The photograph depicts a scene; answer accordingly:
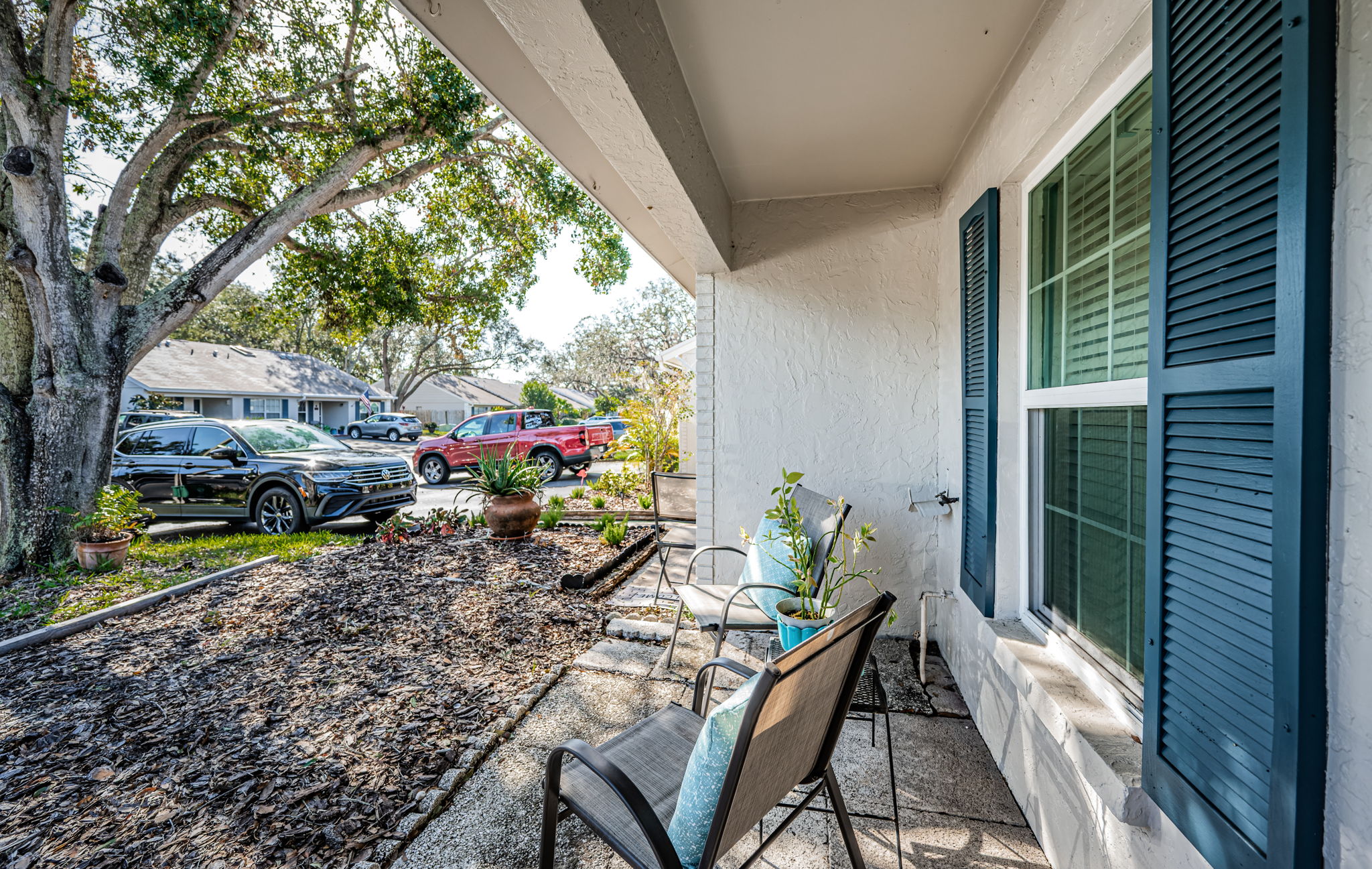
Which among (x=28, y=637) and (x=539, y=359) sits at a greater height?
(x=539, y=359)

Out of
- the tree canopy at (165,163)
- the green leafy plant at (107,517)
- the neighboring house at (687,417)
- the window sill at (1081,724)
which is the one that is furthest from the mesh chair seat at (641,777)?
the green leafy plant at (107,517)

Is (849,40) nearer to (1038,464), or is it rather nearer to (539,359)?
(1038,464)

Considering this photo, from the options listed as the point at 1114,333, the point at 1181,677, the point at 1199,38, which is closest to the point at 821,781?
the point at 1181,677

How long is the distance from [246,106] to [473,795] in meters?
5.70

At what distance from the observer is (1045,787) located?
160 cm

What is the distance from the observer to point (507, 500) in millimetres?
5445

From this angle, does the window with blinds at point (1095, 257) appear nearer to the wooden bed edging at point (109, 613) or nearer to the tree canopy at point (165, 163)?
the tree canopy at point (165, 163)

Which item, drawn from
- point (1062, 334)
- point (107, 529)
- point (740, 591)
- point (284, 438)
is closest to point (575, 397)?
point (284, 438)

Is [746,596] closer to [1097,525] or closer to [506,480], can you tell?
[1097,525]

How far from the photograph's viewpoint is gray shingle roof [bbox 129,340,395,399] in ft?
51.8

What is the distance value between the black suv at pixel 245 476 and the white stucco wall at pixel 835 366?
14.8 ft

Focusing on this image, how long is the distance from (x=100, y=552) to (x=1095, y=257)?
21.9 feet

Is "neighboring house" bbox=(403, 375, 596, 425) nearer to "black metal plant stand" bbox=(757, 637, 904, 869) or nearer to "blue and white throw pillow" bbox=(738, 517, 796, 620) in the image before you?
"blue and white throw pillow" bbox=(738, 517, 796, 620)

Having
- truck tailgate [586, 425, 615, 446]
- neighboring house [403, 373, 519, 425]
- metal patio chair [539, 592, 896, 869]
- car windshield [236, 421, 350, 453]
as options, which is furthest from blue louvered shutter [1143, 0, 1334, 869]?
neighboring house [403, 373, 519, 425]
